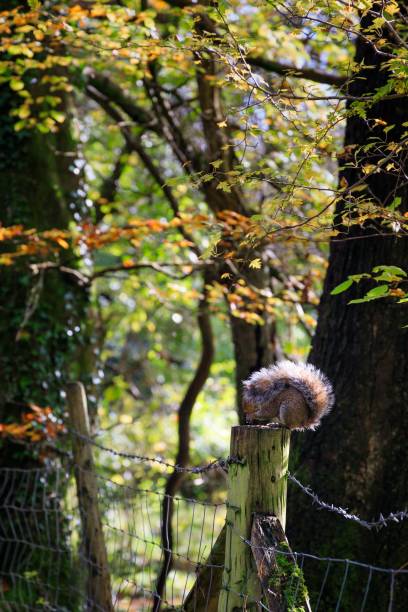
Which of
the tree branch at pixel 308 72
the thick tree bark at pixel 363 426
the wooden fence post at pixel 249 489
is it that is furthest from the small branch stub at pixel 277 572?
the tree branch at pixel 308 72

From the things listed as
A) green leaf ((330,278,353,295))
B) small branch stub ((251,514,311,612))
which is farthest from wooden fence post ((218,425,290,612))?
green leaf ((330,278,353,295))

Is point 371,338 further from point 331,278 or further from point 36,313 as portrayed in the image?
point 36,313

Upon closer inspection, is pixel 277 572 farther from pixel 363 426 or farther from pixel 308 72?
pixel 308 72

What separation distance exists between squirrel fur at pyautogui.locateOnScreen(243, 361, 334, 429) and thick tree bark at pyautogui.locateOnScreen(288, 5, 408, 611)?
1.12 m

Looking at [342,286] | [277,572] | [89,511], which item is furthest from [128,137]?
[277,572]

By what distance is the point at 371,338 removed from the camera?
13.0 ft

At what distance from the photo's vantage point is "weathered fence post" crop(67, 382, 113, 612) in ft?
14.3

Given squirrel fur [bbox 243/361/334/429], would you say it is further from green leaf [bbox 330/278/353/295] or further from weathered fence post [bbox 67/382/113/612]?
weathered fence post [bbox 67/382/113/612]

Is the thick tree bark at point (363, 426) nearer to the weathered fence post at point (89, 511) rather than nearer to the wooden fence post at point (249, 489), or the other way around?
the weathered fence post at point (89, 511)

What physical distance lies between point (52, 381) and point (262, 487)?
421 centimetres

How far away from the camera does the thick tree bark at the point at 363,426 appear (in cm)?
368

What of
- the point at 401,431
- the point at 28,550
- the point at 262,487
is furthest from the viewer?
the point at 28,550

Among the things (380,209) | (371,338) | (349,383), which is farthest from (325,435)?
(380,209)

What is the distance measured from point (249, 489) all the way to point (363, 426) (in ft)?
5.22
